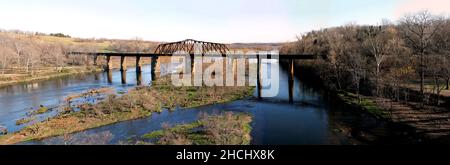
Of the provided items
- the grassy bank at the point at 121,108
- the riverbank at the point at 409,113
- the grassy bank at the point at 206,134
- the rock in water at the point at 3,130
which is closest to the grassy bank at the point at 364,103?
the riverbank at the point at 409,113

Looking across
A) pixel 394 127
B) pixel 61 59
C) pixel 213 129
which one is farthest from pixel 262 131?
pixel 61 59

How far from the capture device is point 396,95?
101 ft

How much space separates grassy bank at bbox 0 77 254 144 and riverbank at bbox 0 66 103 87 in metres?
29.3

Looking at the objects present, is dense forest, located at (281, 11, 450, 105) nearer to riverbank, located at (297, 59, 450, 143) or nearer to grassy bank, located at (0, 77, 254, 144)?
riverbank, located at (297, 59, 450, 143)

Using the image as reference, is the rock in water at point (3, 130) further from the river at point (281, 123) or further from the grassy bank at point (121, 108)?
the grassy bank at point (121, 108)

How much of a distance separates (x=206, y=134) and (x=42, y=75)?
5300 cm

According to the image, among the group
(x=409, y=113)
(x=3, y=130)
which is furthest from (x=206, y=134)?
(x=409, y=113)

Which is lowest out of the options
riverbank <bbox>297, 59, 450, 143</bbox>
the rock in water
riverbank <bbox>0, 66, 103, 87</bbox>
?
the rock in water

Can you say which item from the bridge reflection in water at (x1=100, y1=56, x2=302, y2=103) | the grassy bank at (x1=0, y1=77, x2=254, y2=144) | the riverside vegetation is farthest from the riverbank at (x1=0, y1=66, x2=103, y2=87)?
the riverside vegetation

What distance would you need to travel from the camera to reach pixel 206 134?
20562 mm

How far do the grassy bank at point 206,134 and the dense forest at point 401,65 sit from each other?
56.9 ft

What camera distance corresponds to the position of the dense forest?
101 feet

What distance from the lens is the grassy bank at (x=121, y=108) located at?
73.0 feet

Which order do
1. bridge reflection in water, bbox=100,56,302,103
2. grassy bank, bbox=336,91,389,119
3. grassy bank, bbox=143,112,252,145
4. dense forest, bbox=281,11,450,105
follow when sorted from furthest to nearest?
bridge reflection in water, bbox=100,56,302,103
dense forest, bbox=281,11,450,105
grassy bank, bbox=336,91,389,119
grassy bank, bbox=143,112,252,145
